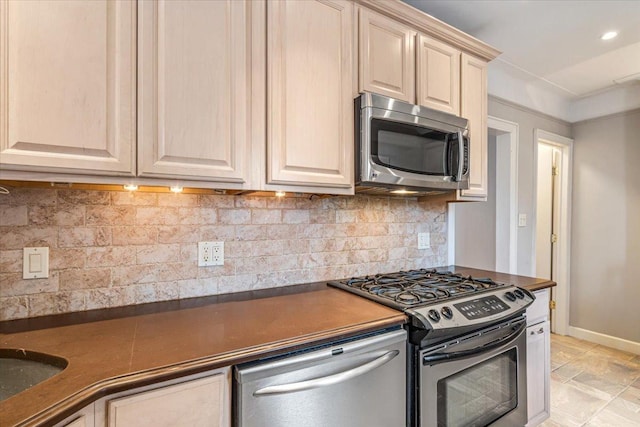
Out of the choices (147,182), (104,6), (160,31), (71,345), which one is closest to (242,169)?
(147,182)

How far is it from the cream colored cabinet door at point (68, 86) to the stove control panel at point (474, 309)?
122cm

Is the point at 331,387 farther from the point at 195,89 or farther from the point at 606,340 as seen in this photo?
the point at 606,340

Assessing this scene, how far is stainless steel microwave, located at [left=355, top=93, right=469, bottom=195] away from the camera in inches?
60.6

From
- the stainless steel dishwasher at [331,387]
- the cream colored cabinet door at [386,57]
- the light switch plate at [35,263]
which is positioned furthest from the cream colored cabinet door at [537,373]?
the light switch plate at [35,263]

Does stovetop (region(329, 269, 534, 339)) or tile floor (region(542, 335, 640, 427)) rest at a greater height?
stovetop (region(329, 269, 534, 339))

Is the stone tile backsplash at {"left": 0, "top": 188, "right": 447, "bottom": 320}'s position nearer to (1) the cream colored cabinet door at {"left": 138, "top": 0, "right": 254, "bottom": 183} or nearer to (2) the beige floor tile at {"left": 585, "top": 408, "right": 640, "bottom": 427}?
(1) the cream colored cabinet door at {"left": 138, "top": 0, "right": 254, "bottom": 183}

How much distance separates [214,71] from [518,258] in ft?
9.67

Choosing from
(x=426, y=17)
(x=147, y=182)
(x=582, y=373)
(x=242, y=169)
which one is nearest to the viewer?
(x=147, y=182)

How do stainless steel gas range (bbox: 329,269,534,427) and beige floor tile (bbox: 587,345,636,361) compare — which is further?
beige floor tile (bbox: 587,345,636,361)

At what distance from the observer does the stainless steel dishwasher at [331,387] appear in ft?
3.12

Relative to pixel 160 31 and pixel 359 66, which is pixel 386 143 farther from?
pixel 160 31

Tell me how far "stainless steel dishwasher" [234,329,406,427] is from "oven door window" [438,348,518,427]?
246 millimetres

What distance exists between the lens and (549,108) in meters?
3.25

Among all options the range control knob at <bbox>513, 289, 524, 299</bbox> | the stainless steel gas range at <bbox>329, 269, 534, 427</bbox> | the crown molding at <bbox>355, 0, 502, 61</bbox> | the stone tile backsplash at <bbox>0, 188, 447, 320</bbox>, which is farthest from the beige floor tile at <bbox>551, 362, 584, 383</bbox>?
the crown molding at <bbox>355, 0, 502, 61</bbox>
